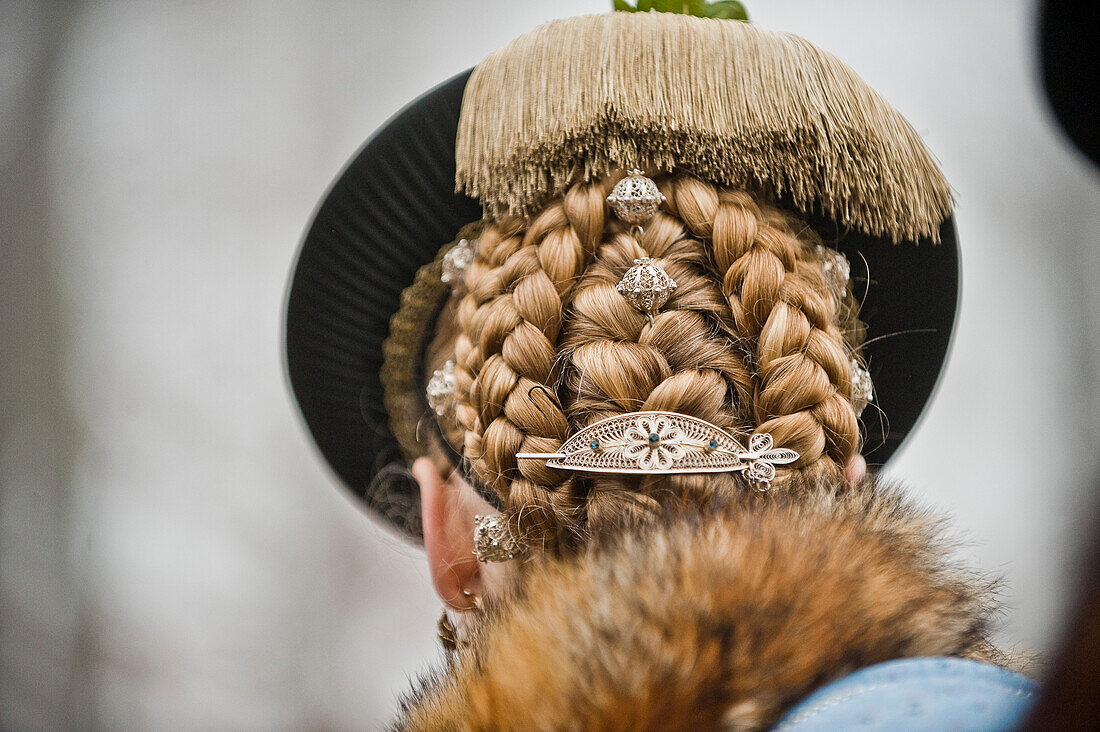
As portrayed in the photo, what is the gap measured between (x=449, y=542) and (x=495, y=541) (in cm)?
13

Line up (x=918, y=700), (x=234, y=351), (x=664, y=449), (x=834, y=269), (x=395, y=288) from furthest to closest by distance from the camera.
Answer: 1. (x=234, y=351)
2. (x=395, y=288)
3. (x=834, y=269)
4. (x=664, y=449)
5. (x=918, y=700)

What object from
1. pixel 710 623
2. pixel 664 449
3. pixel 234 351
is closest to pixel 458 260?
pixel 664 449

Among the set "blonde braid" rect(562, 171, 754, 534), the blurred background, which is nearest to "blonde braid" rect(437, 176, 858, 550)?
"blonde braid" rect(562, 171, 754, 534)

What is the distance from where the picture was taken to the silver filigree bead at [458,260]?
65 cm

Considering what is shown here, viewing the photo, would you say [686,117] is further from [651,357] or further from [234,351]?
[234,351]

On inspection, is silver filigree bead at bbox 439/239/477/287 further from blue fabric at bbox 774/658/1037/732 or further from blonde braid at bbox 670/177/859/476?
blue fabric at bbox 774/658/1037/732

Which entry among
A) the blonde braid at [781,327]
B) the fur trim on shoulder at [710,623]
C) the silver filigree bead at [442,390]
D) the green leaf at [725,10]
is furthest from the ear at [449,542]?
the green leaf at [725,10]

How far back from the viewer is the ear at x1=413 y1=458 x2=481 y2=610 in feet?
2.13

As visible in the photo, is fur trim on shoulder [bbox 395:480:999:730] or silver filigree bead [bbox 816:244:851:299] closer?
fur trim on shoulder [bbox 395:480:999:730]

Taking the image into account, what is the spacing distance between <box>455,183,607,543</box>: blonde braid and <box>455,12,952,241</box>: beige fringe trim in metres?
0.05

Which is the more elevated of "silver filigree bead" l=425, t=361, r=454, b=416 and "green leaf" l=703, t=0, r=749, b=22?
"green leaf" l=703, t=0, r=749, b=22

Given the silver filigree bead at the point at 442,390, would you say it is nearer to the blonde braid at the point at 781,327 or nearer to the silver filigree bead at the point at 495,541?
the silver filigree bead at the point at 495,541

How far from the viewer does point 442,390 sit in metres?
0.63

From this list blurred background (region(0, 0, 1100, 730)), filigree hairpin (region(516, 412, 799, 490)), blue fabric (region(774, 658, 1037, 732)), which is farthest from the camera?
blurred background (region(0, 0, 1100, 730))
